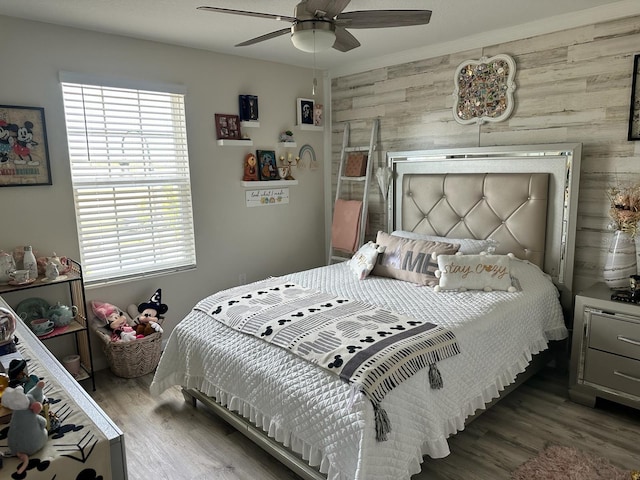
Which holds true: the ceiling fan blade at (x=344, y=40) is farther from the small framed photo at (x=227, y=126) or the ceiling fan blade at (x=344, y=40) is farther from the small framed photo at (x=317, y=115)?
the small framed photo at (x=317, y=115)

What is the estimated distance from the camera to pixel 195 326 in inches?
101

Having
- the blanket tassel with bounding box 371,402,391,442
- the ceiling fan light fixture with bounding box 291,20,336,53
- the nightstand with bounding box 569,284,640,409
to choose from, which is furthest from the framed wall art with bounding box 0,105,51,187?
the nightstand with bounding box 569,284,640,409

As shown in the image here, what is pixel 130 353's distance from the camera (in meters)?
3.07

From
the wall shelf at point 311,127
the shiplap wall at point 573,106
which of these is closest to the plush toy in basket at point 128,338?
the wall shelf at point 311,127

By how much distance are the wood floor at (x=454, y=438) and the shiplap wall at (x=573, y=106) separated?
869 millimetres

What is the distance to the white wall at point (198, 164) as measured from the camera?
110 inches

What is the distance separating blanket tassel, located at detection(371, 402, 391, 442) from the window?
7.69 ft

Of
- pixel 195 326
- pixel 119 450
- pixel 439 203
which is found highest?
pixel 439 203

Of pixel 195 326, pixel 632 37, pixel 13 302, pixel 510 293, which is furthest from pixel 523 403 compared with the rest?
pixel 13 302

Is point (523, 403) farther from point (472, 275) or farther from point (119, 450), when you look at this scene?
point (119, 450)

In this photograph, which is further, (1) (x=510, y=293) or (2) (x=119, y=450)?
(1) (x=510, y=293)

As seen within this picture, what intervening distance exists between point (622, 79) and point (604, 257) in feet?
3.63

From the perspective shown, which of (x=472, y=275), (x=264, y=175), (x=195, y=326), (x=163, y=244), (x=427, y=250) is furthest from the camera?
(x=264, y=175)

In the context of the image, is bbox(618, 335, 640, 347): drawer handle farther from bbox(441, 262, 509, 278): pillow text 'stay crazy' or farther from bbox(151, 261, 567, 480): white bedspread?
bbox(441, 262, 509, 278): pillow text 'stay crazy'
